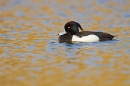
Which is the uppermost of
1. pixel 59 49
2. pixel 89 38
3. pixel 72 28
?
pixel 72 28

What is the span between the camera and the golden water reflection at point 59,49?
883cm

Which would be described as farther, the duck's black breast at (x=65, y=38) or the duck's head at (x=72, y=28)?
the duck's head at (x=72, y=28)

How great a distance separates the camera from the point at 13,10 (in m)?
19.9

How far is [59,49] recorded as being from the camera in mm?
11711

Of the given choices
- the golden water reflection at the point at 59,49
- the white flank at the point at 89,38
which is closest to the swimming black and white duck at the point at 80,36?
the white flank at the point at 89,38

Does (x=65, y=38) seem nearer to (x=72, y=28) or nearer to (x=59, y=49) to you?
(x=72, y=28)

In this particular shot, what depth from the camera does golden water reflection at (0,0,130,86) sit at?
8.83 m

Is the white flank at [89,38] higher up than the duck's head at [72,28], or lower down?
lower down

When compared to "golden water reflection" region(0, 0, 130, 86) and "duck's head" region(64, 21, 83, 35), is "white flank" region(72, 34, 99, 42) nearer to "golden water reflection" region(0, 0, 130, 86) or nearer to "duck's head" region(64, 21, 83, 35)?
"golden water reflection" region(0, 0, 130, 86)

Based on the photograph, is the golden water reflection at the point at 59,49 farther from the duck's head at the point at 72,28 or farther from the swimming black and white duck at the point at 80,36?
the duck's head at the point at 72,28

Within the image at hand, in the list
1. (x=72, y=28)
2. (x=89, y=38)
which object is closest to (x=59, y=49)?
(x=89, y=38)

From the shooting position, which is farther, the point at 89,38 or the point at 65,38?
the point at 65,38

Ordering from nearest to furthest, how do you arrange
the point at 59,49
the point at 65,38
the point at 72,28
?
the point at 59,49 < the point at 65,38 < the point at 72,28

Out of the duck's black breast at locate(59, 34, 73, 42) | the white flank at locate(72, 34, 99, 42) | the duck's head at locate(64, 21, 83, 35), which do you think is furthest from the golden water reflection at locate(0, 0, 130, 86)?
the duck's head at locate(64, 21, 83, 35)
